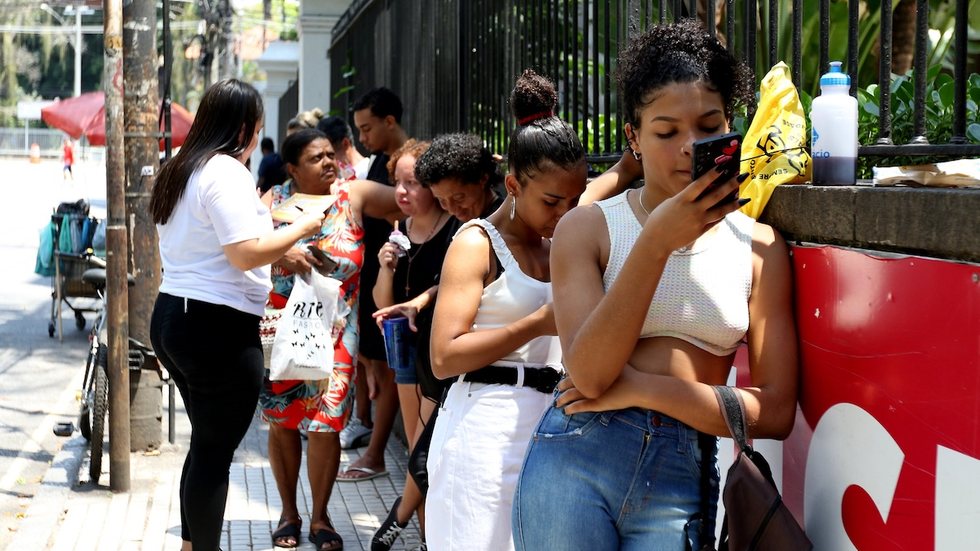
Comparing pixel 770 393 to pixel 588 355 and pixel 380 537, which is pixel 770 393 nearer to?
pixel 588 355

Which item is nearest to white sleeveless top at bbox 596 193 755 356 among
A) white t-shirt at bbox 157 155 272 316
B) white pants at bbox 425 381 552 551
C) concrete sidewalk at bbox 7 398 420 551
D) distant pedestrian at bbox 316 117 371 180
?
white pants at bbox 425 381 552 551

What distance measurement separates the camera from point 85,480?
22.0ft

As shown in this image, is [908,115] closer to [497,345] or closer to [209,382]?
[497,345]

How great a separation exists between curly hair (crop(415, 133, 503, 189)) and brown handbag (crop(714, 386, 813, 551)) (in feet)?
7.20

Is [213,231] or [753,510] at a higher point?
[213,231]

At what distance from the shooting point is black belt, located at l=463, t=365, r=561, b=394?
3387mm

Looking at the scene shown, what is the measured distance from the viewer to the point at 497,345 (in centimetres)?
326

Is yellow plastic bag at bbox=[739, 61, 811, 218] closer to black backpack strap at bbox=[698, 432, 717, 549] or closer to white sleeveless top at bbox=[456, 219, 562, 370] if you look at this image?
black backpack strap at bbox=[698, 432, 717, 549]

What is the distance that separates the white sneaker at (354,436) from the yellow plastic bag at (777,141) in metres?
5.21

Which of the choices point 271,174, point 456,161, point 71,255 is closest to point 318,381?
point 456,161

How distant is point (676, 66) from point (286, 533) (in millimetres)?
3843

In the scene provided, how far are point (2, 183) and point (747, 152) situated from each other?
4550 cm

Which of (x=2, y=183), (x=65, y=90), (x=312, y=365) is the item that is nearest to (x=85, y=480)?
(x=312, y=365)

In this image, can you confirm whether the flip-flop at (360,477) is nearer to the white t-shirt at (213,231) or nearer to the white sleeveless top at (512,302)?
the white t-shirt at (213,231)
